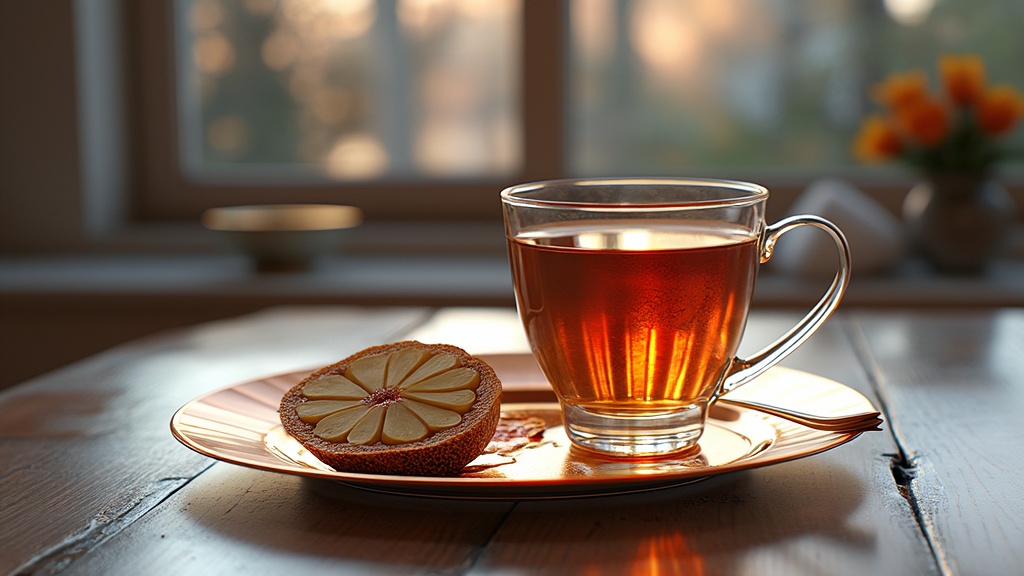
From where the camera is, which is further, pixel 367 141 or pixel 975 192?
pixel 367 141

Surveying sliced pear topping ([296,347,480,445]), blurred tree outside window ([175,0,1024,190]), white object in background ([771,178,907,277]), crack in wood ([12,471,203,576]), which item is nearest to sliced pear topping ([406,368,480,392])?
sliced pear topping ([296,347,480,445])

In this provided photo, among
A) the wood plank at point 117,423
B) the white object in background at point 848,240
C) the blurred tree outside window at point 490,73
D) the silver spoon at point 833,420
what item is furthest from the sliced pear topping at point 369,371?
the blurred tree outside window at point 490,73

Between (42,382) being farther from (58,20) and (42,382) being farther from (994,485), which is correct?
(58,20)

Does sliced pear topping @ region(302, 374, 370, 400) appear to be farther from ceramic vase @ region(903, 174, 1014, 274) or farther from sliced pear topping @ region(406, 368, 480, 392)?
ceramic vase @ region(903, 174, 1014, 274)

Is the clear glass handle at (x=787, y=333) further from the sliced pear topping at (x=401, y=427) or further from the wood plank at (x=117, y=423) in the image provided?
the wood plank at (x=117, y=423)

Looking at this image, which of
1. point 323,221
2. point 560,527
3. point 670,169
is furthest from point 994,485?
point 670,169

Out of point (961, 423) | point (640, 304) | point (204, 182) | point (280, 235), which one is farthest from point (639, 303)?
point (204, 182)
